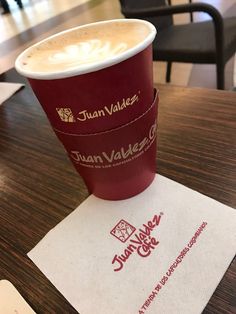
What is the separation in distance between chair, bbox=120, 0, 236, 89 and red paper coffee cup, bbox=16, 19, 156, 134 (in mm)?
981

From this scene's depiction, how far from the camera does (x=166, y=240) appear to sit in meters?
0.36

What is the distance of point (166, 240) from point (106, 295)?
0.31ft

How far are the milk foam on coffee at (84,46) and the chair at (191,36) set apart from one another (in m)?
0.95

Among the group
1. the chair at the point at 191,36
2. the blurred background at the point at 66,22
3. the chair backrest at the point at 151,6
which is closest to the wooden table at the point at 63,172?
the chair at the point at 191,36

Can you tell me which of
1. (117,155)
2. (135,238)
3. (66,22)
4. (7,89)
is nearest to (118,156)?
(117,155)

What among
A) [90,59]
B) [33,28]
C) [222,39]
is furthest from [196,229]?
[33,28]

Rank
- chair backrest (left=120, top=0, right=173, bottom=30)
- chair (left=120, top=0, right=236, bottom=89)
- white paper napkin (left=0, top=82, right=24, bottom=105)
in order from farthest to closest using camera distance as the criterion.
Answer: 1. chair backrest (left=120, top=0, right=173, bottom=30)
2. chair (left=120, top=0, right=236, bottom=89)
3. white paper napkin (left=0, top=82, right=24, bottom=105)

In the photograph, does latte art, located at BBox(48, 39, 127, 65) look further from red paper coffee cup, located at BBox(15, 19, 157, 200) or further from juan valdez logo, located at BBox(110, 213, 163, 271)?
juan valdez logo, located at BBox(110, 213, 163, 271)

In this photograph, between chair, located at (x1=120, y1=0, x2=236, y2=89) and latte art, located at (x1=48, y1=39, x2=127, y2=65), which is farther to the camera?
chair, located at (x1=120, y1=0, x2=236, y2=89)

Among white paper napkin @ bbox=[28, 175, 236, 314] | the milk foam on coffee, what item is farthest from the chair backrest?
white paper napkin @ bbox=[28, 175, 236, 314]

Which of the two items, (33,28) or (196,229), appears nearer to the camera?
(196,229)

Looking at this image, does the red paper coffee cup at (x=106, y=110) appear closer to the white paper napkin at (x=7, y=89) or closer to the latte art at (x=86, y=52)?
the latte art at (x=86, y=52)

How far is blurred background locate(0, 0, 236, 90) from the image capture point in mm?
2045

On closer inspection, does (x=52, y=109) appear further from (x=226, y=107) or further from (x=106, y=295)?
(x=226, y=107)
